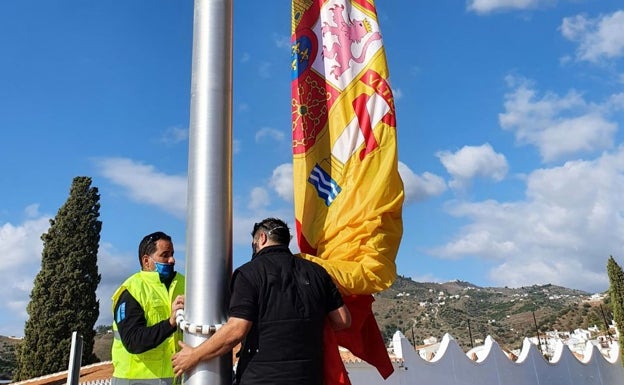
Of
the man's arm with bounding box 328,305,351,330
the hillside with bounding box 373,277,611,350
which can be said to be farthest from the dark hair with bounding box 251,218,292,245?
the hillside with bounding box 373,277,611,350

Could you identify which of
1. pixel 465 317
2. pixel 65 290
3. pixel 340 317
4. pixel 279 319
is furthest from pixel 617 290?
pixel 465 317

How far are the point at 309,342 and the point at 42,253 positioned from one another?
22.0 m

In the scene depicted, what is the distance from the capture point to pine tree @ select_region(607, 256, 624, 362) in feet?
76.6

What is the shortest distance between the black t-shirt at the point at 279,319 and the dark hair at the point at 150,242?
80 cm

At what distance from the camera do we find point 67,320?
65.1 feet

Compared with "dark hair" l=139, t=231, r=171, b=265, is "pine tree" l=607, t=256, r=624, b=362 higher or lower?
higher

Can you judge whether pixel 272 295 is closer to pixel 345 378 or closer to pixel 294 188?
pixel 345 378

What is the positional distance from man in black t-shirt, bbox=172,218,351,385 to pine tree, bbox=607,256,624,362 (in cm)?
2448

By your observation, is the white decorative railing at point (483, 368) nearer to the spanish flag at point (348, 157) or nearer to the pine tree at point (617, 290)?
the pine tree at point (617, 290)

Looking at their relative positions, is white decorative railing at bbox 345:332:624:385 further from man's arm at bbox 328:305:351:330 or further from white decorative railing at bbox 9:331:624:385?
man's arm at bbox 328:305:351:330

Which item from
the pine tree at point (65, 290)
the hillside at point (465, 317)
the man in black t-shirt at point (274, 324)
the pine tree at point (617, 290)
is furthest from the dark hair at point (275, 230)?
the hillside at point (465, 317)

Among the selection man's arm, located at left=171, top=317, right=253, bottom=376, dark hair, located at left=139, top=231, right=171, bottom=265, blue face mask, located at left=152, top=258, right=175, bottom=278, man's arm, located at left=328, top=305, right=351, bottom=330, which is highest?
dark hair, located at left=139, top=231, right=171, bottom=265

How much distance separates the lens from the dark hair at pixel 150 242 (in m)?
2.86

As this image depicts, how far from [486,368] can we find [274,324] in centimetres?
1282
